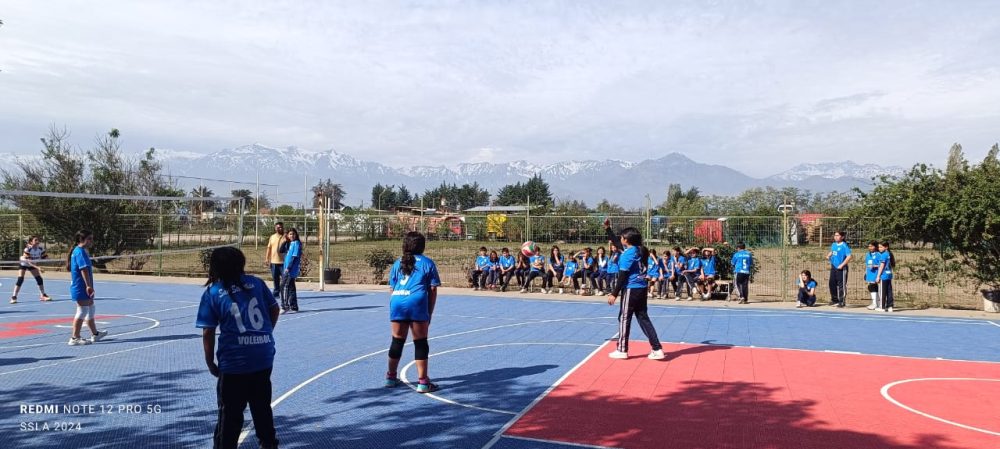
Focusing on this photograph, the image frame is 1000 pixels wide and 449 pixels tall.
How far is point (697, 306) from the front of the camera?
16391 millimetres

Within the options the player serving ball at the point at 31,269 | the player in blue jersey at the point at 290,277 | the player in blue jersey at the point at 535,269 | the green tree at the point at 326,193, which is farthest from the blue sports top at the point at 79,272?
the player in blue jersey at the point at 535,269

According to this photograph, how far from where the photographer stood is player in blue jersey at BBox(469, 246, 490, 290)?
2005cm

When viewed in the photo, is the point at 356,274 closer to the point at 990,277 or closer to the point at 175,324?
the point at 175,324

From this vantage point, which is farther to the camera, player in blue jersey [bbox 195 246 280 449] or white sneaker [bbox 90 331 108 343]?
white sneaker [bbox 90 331 108 343]

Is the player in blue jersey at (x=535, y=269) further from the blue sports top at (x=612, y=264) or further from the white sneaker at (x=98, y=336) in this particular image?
the white sneaker at (x=98, y=336)

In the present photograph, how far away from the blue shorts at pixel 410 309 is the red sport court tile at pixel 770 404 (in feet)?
5.10

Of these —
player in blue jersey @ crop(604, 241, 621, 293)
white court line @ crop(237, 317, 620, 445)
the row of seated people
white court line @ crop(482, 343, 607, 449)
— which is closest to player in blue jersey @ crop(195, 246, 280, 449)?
A: white court line @ crop(237, 317, 620, 445)

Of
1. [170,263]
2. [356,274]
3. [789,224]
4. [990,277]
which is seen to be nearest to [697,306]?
[789,224]

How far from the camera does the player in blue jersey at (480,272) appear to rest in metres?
20.0

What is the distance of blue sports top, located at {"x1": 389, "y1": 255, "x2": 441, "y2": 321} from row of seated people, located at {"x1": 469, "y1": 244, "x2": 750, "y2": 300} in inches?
392

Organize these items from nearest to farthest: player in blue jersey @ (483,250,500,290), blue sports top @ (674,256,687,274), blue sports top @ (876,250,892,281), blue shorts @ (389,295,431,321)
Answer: blue shorts @ (389,295,431,321)
blue sports top @ (876,250,892,281)
blue sports top @ (674,256,687,274)
player in blue jersey @ (483,250,500,290)

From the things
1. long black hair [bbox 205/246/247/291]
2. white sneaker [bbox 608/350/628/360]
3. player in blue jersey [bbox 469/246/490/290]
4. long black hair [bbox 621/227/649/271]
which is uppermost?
long black hair [bbox 621/227/649/271]

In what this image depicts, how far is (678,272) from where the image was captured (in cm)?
1781

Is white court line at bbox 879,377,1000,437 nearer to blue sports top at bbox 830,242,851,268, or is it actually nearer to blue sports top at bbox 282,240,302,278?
blue sports top at bbox 830,242,851,268
